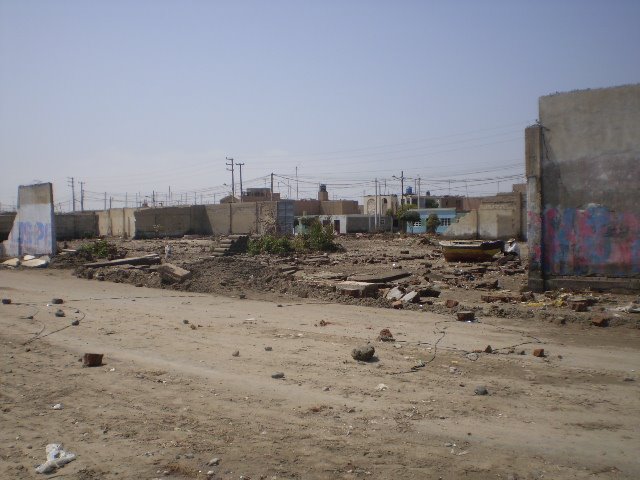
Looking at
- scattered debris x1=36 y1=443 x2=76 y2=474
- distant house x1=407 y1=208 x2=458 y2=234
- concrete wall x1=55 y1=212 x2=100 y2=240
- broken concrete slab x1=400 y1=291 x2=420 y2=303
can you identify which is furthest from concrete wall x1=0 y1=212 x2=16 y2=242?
scattered debris x1=36 y1=443 x2=76 y2=474

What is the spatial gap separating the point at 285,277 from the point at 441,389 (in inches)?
410

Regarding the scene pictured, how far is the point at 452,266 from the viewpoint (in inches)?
852

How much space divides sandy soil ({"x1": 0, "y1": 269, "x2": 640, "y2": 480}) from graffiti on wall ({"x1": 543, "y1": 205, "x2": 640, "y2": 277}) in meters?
3.96

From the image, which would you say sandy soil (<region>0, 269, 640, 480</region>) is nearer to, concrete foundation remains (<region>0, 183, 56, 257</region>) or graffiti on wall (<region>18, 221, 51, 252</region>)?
concrete foundation remains (<region>0, 183, 56, 257</region>)

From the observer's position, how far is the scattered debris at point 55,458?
4664 millimetres

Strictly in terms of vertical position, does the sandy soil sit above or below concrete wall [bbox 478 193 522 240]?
below

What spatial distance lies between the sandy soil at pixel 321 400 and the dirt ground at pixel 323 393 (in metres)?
0.02

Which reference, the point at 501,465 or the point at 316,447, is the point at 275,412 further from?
the point at 501,465

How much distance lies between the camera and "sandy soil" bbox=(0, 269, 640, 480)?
4.61 metres

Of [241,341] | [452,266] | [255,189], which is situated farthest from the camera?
[255,189]

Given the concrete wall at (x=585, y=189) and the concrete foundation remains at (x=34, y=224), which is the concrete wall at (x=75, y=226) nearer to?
the concrete foundation remains at (x=34, y=224)

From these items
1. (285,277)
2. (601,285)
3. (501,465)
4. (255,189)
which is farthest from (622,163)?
(255,189)

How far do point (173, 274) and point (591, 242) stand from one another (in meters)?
10.6

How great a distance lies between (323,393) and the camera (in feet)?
20.4
